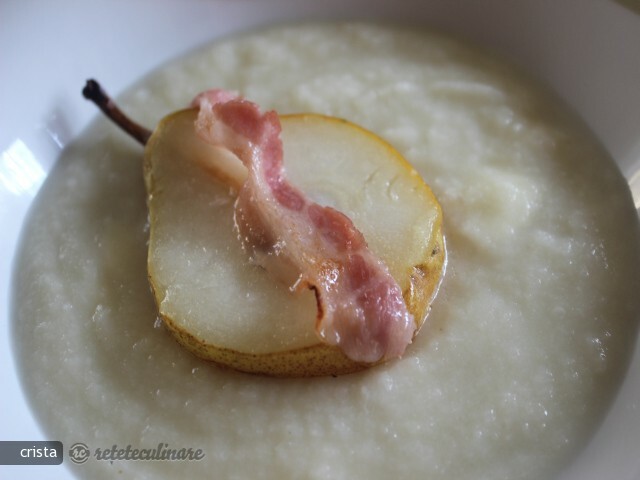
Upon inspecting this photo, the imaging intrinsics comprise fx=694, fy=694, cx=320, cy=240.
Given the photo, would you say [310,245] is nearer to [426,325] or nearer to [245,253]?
[245,253]

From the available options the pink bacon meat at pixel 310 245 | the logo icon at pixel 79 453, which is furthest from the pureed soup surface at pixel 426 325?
the pink bacon meat at pixel 310 245

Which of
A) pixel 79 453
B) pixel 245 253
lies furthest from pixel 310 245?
pixel 79 453

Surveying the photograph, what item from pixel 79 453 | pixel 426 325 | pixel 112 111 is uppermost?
pixel 112 111

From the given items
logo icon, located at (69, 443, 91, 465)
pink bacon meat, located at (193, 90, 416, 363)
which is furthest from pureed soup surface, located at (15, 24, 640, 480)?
pink bacon meat, located at (193, 90, 416, 363)

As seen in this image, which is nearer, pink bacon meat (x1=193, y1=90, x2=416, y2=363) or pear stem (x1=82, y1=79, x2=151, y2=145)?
pink bacon meat (x1=193, y1=90, x2=416, y2=363)

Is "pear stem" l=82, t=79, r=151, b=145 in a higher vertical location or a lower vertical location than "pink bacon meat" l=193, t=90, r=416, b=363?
higher

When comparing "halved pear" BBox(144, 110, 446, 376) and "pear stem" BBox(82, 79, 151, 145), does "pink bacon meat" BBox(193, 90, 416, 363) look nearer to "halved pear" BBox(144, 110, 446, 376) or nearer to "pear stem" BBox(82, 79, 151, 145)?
→ "halved pear" BBox(144, 110, 446, 376)

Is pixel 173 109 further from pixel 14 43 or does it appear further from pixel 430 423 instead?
pixel 430 423

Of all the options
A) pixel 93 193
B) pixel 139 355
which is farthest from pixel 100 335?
pixel 93 193
